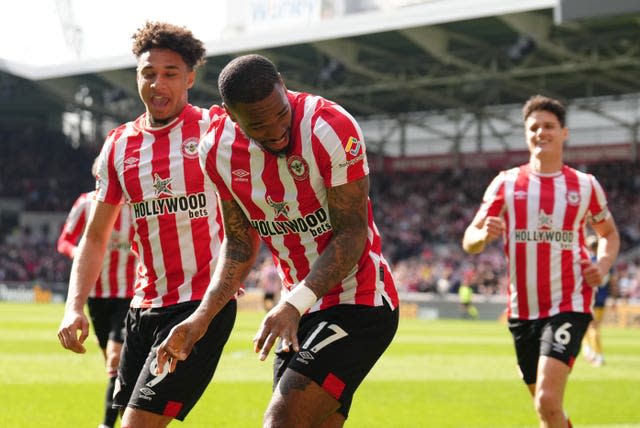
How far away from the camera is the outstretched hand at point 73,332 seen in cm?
450

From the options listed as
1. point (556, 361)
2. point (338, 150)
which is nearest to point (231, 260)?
point (338, 150)

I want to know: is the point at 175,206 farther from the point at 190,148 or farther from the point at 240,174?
the point at 240,174

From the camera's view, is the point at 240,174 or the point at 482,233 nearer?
the point at 240,174

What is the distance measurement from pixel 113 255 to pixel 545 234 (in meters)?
3.98

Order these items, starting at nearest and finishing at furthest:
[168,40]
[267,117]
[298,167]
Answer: [267,117]
[298,167]
[168,40]

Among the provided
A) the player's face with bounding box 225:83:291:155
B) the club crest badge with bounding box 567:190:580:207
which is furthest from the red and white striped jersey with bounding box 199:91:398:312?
the club crest badge with bounding box 567:190:580:207

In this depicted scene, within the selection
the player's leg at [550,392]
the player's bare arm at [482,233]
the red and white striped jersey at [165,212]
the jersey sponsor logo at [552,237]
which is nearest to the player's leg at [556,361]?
the player's leg at [550,392]

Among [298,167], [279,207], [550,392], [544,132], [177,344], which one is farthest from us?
[544,132]

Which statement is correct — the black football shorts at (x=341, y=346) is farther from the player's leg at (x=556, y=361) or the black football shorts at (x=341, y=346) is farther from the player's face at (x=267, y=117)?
the player's leg at (x=556, y=361)

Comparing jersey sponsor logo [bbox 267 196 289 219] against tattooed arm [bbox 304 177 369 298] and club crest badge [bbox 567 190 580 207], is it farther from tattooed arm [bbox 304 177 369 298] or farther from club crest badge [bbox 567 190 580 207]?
club crest badge [bbox 567 190 580 207]

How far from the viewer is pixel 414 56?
3691cm

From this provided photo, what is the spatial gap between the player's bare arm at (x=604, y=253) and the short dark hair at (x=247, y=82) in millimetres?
3718

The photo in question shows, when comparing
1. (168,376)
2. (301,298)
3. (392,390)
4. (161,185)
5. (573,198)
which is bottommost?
(392,390)

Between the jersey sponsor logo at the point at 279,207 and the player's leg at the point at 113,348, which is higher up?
the jersey sponsor logo at the point at 279,207
